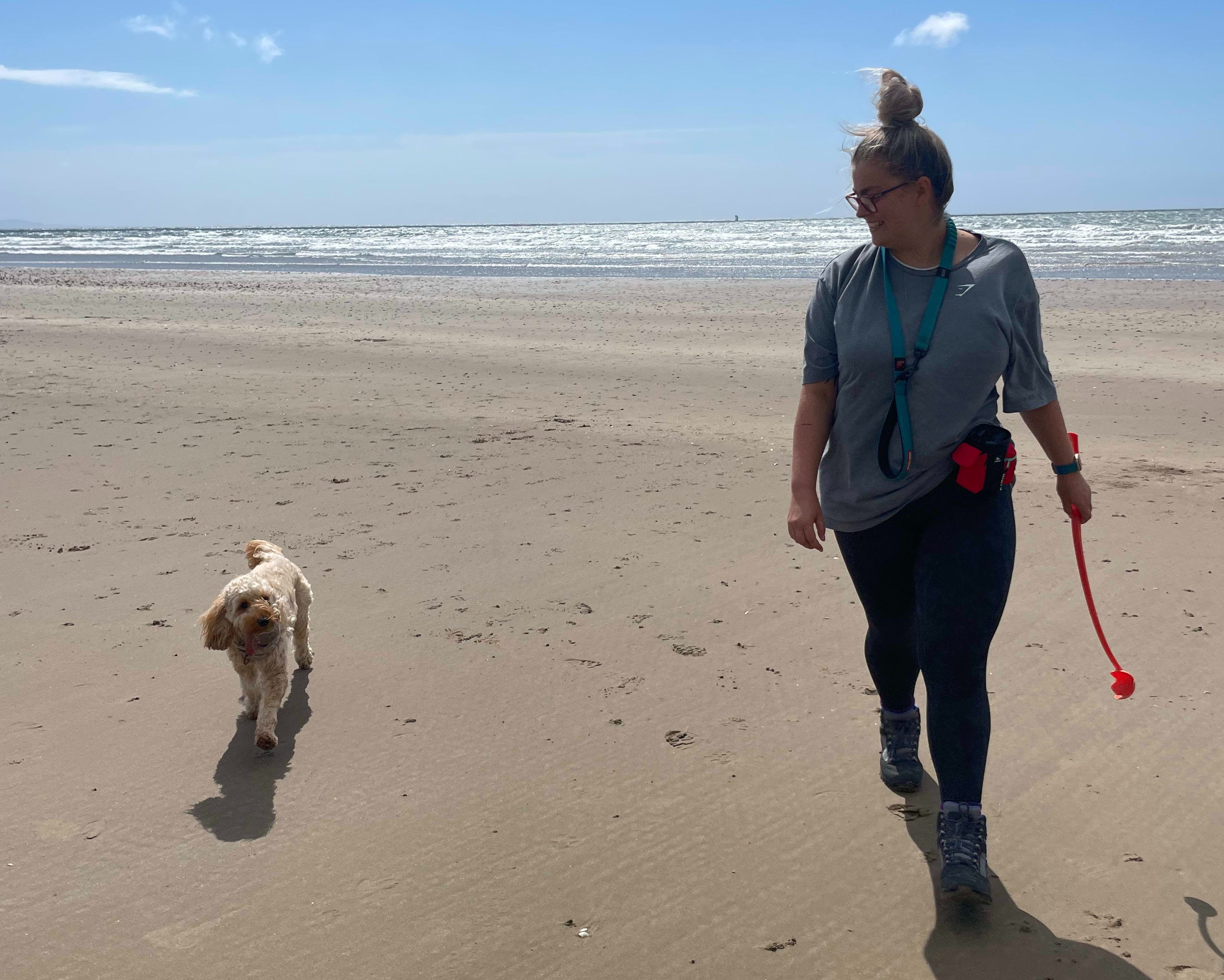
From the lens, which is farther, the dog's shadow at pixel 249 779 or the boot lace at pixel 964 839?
the dog's shadow at pixel 249 779

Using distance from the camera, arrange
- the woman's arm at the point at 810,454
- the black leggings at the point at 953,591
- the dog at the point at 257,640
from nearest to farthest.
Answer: the black leggings at the point at 953,591
the woman's arm at the point at 810,454
the dog at the point at 257,640

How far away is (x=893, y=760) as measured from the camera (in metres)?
3.24

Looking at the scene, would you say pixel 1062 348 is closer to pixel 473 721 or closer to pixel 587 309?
pixel 587 309

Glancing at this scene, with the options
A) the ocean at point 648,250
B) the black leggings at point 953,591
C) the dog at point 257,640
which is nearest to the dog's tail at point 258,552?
the dog at point 257,640

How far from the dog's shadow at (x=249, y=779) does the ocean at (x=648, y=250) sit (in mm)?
18465

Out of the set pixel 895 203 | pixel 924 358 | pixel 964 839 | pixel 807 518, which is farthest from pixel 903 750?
pixel 895 203

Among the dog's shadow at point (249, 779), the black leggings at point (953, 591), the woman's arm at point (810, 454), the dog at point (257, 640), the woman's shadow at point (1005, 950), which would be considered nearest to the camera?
the woman's shadow at point (1005, 950)

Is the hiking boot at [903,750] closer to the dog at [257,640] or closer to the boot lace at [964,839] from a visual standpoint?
the boot lace at [964,839]

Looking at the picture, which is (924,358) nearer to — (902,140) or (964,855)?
(902,140)

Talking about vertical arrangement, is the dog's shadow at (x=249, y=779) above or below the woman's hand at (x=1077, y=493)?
below

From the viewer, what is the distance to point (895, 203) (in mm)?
2502

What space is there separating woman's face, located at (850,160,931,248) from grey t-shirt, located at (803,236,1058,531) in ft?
0.29

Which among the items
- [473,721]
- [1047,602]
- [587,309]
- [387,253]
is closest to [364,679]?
[473,721]

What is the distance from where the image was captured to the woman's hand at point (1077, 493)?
265cm
